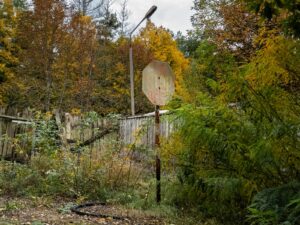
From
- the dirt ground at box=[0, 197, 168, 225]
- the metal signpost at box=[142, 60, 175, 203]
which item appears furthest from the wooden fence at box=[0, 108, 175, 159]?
the dirt ground at box=[0, 197, 168, 225]

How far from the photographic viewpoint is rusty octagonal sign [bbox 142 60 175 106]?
5.83m

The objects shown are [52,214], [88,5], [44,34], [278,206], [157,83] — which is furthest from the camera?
[88,5]

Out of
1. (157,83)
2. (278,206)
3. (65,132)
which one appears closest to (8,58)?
(65,132)

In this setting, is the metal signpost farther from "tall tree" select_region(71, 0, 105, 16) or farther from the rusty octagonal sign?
"tall tree" select_region(71, 0, 105, 16)

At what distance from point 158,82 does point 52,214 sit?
246 centimetres

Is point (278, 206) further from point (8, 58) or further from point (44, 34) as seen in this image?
point (8, 58)

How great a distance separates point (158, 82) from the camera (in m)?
5.90

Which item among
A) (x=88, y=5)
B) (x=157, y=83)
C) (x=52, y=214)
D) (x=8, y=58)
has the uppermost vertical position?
(x=88, y=5)

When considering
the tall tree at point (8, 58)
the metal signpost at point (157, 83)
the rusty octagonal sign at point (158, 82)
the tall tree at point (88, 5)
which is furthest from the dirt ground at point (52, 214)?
the tall tree at point (88, 5)

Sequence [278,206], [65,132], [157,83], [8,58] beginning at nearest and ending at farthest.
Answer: [278,206], [157,83], [65,132], [8,58]

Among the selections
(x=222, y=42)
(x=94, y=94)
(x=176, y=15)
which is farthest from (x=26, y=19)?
(x=176, y=15)

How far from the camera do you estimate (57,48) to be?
16.8 metres

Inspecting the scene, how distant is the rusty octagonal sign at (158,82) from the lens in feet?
19.1

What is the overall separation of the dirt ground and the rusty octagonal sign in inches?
67.0
